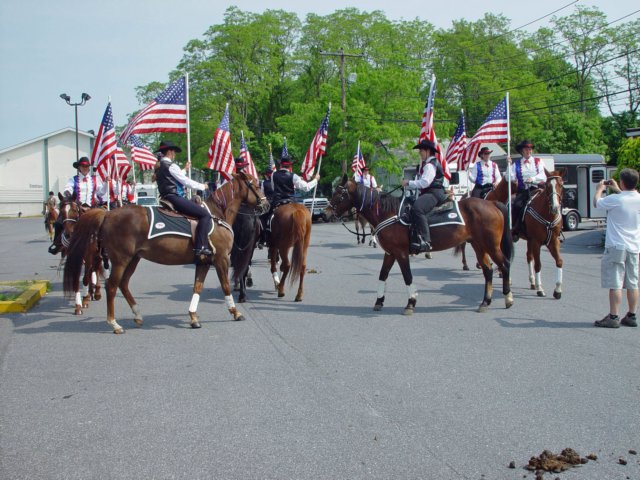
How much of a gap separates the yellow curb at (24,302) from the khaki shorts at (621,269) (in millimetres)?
9078

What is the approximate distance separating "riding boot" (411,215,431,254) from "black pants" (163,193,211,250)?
318 cm

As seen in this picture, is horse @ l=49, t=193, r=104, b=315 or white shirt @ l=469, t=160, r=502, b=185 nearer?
horse @ l=49, t=193, r=104, b=315

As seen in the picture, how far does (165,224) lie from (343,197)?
3104mm

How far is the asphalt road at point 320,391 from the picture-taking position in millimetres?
4449

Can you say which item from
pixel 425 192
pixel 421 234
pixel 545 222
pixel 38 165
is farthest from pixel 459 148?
pixel 38 165

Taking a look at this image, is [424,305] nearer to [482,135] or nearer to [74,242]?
[482,135]

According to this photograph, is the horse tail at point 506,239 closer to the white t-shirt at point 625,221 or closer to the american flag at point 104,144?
the white t-shirt at point 625,221

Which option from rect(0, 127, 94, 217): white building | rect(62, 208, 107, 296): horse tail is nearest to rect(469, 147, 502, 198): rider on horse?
rect(62, 208, 107, 296): horse tail

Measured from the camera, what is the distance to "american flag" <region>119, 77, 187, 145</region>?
11.0 metres

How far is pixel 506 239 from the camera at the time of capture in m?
10.5

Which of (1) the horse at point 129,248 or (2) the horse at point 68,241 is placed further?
(2) the horse at point 68,241

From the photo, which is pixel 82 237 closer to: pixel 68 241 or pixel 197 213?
pixel 197 213

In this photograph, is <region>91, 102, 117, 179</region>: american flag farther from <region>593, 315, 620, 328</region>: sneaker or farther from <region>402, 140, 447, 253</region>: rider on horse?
<region>593, 315, 620, 328</region>: sneaker

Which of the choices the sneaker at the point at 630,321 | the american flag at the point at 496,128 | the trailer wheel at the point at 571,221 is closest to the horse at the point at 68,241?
the american flag at the point at 496,128
